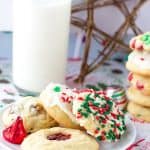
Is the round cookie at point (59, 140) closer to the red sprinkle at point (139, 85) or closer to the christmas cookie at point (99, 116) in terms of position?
the christmas cookie at point (99, 116)

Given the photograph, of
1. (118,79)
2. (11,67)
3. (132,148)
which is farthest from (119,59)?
(132,148)

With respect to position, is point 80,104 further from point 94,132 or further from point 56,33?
point 56,33

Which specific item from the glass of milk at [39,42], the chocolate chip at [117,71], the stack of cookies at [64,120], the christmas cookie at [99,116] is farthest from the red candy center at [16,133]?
the chocolate chip at [117,71]

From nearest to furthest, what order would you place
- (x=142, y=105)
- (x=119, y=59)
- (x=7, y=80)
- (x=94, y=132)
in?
1. (x=94, y=132)
2. (x=142, y=105)
3. (x=7, y=80)
4. (x=119, y=59)

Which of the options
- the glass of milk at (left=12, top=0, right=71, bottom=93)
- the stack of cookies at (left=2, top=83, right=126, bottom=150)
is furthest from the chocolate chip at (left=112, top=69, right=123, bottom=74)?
the stack of cookies at (left=2, top=83, right=126, bottom=150)

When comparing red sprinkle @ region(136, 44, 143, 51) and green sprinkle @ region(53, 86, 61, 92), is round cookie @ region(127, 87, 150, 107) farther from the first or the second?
Answer: green sprinkle @ region(53, 86, 61, 92)
